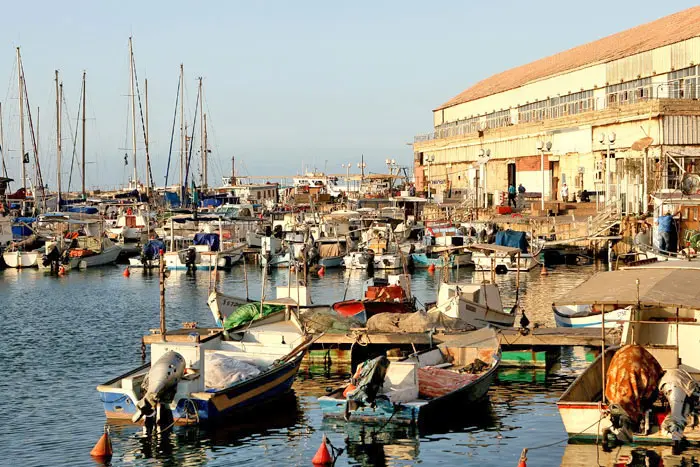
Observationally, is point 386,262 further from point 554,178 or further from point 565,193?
point 554,178

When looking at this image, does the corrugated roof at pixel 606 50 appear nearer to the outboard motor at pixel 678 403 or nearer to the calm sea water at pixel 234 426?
the calm sea water at pixel 234 426

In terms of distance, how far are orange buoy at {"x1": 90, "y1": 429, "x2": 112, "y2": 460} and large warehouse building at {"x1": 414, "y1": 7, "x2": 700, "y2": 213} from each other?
3930cm

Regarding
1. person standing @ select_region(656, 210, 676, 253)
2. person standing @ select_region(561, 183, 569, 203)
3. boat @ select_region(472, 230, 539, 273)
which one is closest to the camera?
person standing @ select_region(656, 210, 676, 253)

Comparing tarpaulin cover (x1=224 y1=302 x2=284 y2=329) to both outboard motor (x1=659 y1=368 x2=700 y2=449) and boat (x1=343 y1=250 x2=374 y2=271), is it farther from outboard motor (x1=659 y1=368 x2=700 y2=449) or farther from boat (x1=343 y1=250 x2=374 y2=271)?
boat (x1=343 y1=250 x2=374 y2=271)

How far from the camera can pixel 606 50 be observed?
85.5m

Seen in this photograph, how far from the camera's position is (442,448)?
80.6 ft

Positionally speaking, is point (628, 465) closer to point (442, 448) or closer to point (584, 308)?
point (442, 448)

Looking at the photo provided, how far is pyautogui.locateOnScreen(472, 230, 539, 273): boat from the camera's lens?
210 feet

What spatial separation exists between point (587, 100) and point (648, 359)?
6139 cm

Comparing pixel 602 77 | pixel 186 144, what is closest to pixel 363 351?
pixel 602 77

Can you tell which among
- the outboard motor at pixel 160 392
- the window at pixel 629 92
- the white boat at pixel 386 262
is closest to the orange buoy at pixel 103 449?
the outboard motor at pixel 160 392

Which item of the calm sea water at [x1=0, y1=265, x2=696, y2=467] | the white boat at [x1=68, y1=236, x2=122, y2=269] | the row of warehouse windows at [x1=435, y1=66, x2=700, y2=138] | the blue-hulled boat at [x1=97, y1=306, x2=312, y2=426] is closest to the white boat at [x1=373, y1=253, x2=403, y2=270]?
the row of warehouse windows at [x1=435, y1=66, x2=700, y2=138]

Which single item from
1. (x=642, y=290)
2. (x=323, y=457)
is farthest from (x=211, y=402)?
(x=642, y=290)

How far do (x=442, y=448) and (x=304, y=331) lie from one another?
8.80 metres
